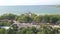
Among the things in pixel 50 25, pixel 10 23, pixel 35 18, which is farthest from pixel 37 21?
pixel 10 23

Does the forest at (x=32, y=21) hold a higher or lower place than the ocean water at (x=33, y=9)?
lower

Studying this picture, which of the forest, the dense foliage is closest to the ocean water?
the forest

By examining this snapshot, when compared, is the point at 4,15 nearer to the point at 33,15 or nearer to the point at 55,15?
the point at 33,15

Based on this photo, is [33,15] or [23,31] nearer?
[23,31]

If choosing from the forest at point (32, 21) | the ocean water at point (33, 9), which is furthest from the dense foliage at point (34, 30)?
the ocean water at point (33, 9)

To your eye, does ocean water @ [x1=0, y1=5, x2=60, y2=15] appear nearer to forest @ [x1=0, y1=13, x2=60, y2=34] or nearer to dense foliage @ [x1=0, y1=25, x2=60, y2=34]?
forest @ [x1=0, y1=13, x2=60, y2=34]

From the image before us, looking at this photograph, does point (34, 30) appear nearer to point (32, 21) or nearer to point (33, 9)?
point (32, 21)

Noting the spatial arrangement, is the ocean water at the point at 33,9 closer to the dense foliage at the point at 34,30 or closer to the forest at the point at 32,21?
the forest at the point at 32,21

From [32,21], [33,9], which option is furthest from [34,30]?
[33,9]
